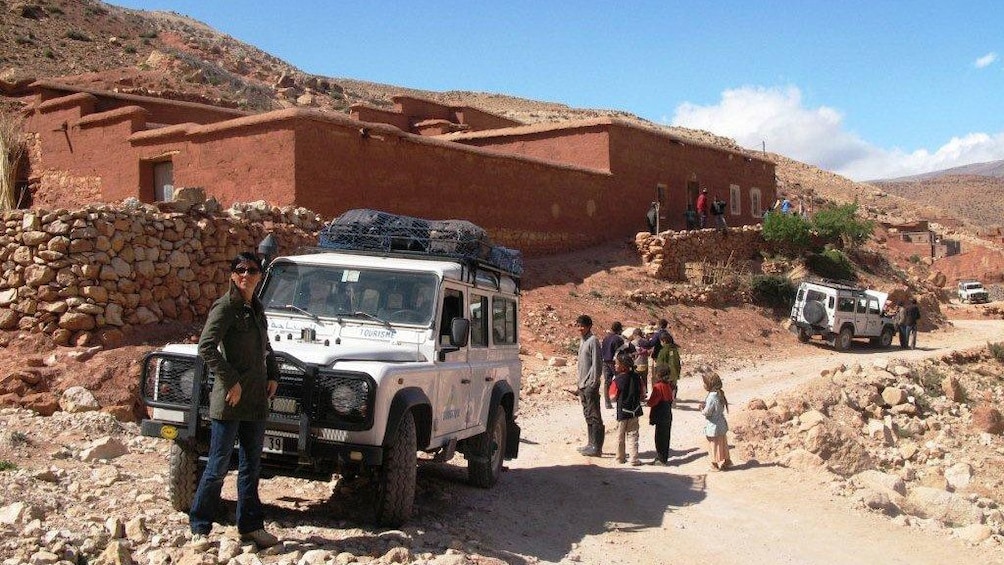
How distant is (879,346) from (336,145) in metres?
18.7

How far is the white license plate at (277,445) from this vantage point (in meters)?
6.38

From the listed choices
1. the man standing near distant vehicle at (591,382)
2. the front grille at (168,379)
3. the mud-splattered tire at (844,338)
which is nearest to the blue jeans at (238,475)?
the front grille at (168,379)

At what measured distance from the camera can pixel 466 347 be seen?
8.20 m

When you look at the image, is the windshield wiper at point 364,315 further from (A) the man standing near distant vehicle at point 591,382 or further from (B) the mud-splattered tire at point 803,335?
(B) the mud-splattered tire at point 803,335

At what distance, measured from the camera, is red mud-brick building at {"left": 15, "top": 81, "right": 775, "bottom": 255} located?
62.6ft

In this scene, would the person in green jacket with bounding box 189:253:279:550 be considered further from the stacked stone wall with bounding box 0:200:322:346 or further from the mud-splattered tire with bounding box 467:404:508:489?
the stacked stone wall with bounding box 0:200:322:346

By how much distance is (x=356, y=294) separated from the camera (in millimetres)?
7742

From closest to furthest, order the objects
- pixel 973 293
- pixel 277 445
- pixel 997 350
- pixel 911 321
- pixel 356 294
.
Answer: pixel 277 445 → pixel 356 294 → pixel 997 350 → pixel 911 321 → pixel 973 293

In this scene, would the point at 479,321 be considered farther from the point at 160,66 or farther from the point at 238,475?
the point at 160,66

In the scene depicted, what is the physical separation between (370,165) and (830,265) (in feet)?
67.7

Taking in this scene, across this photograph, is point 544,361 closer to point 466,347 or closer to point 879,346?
point 466,347

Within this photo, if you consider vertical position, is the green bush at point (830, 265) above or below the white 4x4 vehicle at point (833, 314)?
above

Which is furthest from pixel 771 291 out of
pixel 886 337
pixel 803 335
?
pixel 886 337

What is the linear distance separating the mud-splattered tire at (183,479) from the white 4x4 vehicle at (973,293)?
47.0m
